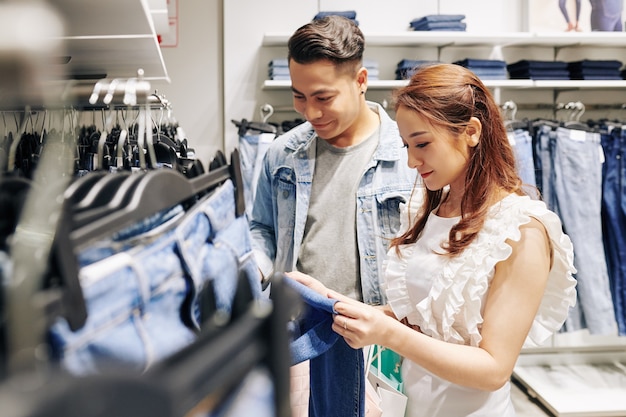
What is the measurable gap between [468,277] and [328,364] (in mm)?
354

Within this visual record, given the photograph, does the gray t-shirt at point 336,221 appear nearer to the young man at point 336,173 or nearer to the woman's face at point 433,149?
the young man at point 336,173

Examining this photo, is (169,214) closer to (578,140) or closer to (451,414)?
(451,414)

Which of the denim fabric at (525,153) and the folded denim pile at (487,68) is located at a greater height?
the folded denim pile at (487,68)

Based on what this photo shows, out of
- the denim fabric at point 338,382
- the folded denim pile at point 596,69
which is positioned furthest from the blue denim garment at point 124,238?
the folded denim pile at point 596,69

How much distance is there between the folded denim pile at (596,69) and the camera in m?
3.28

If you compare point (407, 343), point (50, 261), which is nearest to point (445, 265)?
point (407, 343)

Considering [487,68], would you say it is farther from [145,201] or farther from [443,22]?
[145,201]

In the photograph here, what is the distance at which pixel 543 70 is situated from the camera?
129 inches

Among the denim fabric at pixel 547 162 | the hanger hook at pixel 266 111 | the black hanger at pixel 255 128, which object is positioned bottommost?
the denim fabric at pixel 547 162

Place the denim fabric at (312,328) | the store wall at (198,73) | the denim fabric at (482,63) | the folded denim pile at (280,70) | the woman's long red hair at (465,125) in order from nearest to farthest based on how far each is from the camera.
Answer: the denim fabric at (312,328) < the woman's long red hair at (465,125) < the folded denim pile at (280,70) < the denim fabric at (482,63) < the store wall at (198,73)

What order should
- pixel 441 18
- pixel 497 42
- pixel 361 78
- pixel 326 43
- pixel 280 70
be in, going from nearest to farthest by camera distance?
pixel 326 43 < pixel 361 78 < pixel 280 70 < pixel 441 18 < pixel 497 42

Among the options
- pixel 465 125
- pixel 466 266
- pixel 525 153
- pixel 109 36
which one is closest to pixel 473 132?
pixel 465 125

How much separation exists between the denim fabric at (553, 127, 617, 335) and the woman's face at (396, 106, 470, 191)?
Result: 1.89 meters

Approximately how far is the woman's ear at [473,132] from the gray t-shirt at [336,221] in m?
0.44
